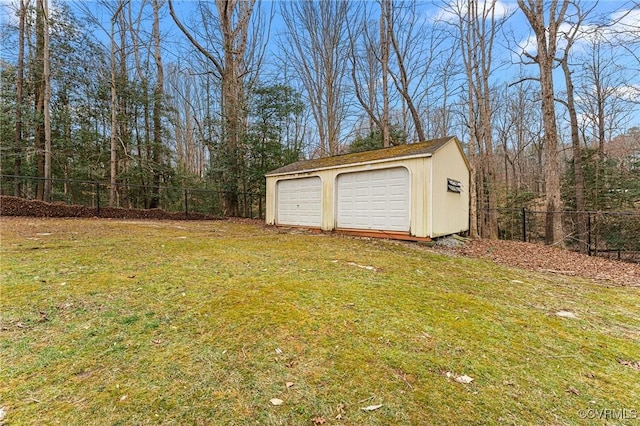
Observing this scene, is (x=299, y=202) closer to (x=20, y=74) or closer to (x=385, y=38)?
(x=385, y=38)

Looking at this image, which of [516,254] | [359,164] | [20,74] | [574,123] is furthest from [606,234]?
[20,74]

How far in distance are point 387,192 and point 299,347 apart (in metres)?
5.68

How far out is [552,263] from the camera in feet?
18.2

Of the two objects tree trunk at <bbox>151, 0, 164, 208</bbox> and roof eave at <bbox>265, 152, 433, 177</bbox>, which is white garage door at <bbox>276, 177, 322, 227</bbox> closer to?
roof eave at <bbox>265, 152, 433, 177</bbox>

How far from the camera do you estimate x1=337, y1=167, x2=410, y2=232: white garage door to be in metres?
6.90

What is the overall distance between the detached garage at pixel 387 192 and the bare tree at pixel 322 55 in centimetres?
641

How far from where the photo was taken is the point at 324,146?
49.9 feet

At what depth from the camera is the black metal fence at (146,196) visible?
11031mm

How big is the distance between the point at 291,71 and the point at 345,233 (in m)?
10.9

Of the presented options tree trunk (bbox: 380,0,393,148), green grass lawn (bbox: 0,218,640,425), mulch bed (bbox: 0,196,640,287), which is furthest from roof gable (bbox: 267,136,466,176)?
tree trunk (bbox: 380,0,393,148)

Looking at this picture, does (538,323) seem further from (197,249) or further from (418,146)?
(418,146)

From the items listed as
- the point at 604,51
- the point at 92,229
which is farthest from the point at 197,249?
the point at 604,51

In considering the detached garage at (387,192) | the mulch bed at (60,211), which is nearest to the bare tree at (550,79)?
the detached garage at (387,192)

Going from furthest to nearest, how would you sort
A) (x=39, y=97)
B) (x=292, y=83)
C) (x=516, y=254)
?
(x=292, y=83), (x=39, y=97), (x=516, y=254)
